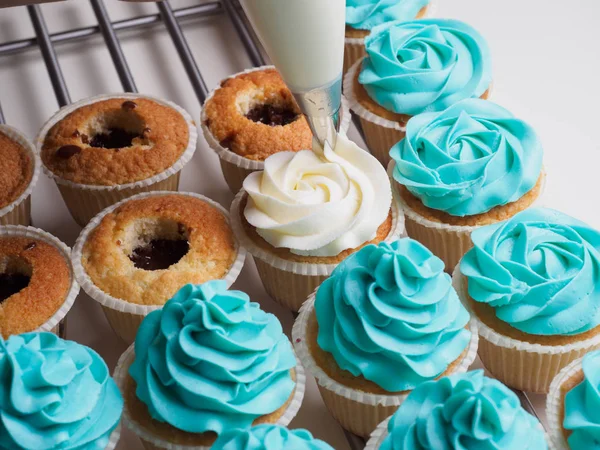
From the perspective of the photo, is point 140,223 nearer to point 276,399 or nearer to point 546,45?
point 276,399

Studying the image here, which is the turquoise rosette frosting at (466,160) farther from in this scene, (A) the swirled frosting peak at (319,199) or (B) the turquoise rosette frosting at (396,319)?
(B) the turquoise rosette frosting at (396,319)

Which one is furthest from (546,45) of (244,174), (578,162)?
(244,174)

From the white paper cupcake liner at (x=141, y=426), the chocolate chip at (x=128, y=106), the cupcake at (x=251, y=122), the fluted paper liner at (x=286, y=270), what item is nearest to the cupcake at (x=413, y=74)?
the cupcake at (x=251, y=122)

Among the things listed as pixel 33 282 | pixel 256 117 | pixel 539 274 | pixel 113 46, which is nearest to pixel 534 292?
pixel 539 274

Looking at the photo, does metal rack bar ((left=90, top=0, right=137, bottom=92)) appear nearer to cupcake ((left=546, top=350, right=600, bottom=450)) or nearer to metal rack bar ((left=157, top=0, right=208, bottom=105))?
metal rack bar ((left=157, top=0, right=208, bottom=105))

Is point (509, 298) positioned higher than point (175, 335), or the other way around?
point (175, 335)

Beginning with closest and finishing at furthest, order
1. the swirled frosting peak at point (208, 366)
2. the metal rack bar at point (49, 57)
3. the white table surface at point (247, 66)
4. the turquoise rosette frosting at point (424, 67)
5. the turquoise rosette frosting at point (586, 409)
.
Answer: the turquoise rosette frosting at point (586, 409) < the swirled frosting peak at point (208, 366) < the turquoise rosette frosting at point (424, 67) < the white table surface at point (247, 66) < the metal rack bar at point (49, 57)

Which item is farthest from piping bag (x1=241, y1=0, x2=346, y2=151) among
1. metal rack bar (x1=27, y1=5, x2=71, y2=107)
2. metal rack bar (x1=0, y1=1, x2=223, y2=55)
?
metal rack bar (x1=0, y1=1, x2=223, y2=55)
